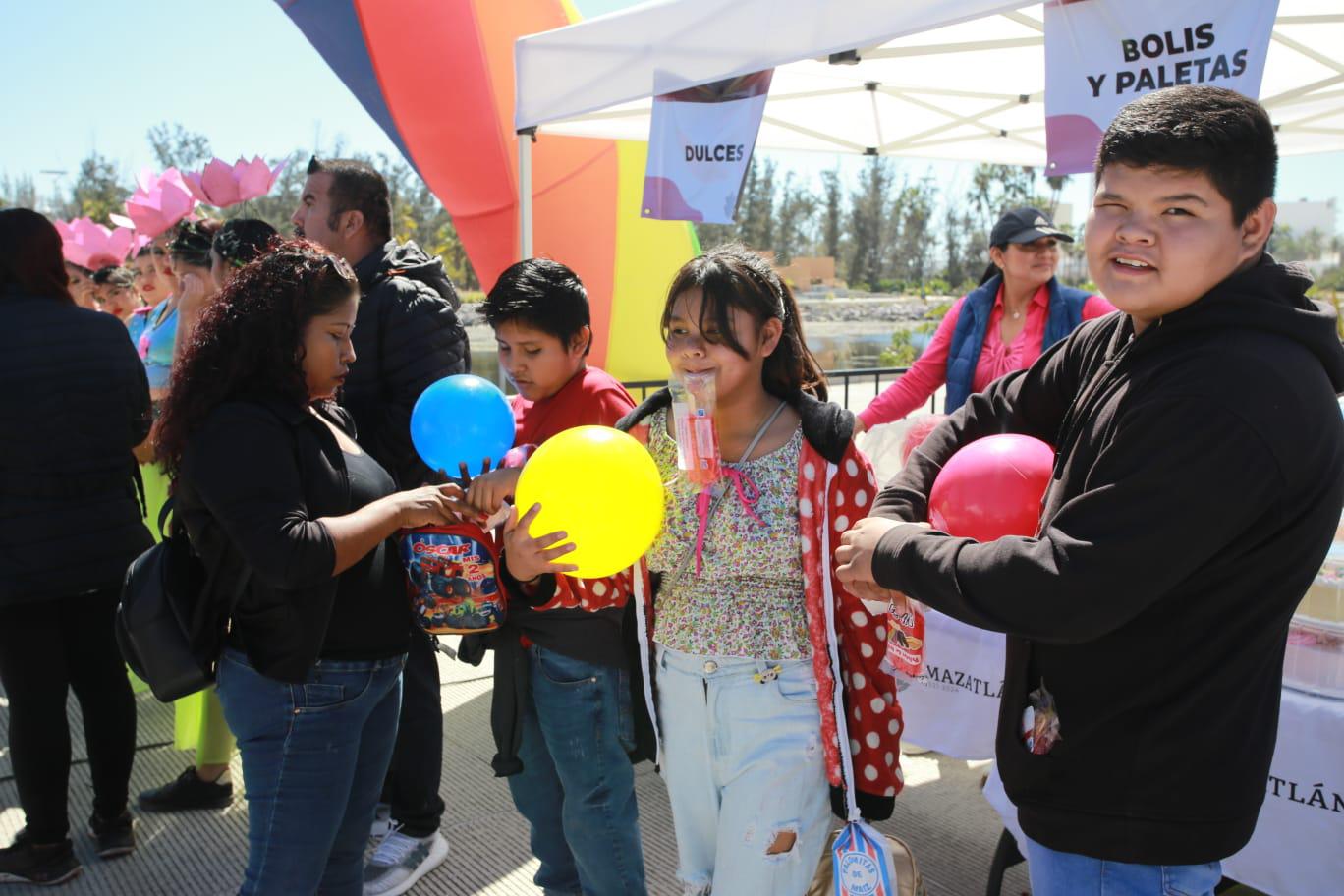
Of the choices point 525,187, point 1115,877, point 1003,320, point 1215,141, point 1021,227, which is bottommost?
point 1115,877

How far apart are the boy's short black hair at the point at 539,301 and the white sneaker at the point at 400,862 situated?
5.74 feet

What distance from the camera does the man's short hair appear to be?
10.1 ft

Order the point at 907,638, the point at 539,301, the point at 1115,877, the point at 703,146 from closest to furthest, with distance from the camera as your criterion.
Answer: the point at 1115,877 → the point at 907,638 → the point at 539,301 → the point at 703,146

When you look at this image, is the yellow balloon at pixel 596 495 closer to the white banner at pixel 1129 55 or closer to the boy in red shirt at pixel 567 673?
the boy in red shirt at pixel 567 673

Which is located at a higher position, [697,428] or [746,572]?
[697,428]

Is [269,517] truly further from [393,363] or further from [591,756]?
[393,363]

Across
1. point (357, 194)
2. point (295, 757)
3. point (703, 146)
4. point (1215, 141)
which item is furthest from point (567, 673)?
point (703, 146)

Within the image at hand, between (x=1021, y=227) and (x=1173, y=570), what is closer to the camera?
(x=1173, y=570)

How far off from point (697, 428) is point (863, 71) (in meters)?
4.56

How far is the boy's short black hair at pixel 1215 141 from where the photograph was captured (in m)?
1.22

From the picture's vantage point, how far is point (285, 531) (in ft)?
6.02

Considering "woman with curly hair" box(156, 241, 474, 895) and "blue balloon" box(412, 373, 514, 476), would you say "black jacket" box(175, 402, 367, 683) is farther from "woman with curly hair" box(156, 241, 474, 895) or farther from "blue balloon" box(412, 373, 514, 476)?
"blue balloon" box(412, 373, 514, 476)

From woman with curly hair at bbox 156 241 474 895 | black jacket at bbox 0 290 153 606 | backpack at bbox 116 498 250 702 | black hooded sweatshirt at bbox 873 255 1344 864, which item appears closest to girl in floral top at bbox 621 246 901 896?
black hooded sweatshirt at bbox 873 255 1344 864

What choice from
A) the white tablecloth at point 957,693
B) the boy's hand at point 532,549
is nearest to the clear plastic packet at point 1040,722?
the boy's hand at point 532,549
